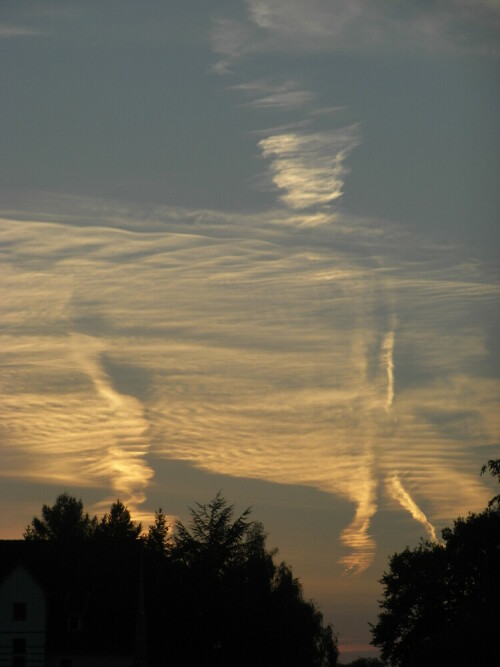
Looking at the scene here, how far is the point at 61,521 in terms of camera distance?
15800cm

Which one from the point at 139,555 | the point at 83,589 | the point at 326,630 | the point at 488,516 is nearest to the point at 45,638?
the point at 83,589

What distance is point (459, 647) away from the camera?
7025cm

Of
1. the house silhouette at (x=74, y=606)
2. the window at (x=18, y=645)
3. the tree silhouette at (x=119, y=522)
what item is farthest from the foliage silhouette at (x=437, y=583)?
the tree silhouette at (x=119, y=522)

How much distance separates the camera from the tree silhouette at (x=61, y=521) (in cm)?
15650

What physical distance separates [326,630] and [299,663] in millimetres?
44066

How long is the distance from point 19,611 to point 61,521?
6746 cm

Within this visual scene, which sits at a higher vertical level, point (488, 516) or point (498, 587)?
point (488, 516)

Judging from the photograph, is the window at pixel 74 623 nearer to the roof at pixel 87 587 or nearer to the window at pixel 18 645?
the roof at pixel 87 587

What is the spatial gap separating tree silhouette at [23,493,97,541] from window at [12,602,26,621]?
62274 millimetres

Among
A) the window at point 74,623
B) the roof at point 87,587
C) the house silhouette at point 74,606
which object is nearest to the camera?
the house silhouette at point 74,606

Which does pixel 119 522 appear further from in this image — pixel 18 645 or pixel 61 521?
pixel 18 645

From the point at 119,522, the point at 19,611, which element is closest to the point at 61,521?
the point at 119,522

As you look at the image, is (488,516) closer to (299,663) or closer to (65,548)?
(299,663)

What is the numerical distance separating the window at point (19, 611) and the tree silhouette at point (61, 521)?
204 ft
